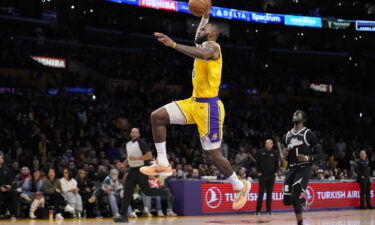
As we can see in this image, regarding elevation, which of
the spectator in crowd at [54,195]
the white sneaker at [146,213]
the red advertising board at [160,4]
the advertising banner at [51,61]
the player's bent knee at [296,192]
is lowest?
the white sneaker at [146,213]

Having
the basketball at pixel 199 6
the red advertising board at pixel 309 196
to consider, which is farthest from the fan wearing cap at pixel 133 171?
the basketball at pixel 199 6

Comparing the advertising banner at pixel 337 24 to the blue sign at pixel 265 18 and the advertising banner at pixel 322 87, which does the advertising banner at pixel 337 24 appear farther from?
the advertising banner at pixel 322 87

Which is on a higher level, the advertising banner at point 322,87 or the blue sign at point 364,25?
the blue sign at point 364,25

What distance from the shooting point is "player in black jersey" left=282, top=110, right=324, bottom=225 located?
37.1 ft

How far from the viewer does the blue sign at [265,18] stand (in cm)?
3506

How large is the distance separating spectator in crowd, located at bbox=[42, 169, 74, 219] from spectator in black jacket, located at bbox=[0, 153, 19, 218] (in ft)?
2.89

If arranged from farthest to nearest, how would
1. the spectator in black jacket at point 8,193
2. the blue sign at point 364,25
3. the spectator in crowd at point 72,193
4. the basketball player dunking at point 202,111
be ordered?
the blue sign at point 364,25 → the spectator in crowd at point 72,193 → the spectator in black jacket at point 8,193 → the basketball player dunking at point 202,111

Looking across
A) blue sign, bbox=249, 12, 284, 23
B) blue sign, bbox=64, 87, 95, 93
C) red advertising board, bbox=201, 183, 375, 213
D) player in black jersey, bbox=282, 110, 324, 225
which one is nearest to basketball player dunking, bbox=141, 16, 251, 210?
player in black jersey, bbox=282, 110, 324, 225

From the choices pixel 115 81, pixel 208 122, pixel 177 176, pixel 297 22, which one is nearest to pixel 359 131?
pixel 297 22

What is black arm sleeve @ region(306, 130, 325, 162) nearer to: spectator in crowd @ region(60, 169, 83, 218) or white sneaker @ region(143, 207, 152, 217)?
white sneaker @ region(143, 207, 152, 217)

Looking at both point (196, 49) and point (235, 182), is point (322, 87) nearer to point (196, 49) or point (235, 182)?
point (235, 182)

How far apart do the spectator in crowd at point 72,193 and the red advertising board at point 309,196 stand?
3.55 metres

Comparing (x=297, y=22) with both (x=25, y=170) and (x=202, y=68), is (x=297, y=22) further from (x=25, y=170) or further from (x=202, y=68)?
(x=202, y=68)

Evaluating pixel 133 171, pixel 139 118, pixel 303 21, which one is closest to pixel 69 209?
pixel 133 171
